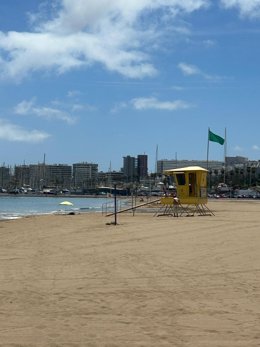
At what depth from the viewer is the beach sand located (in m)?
6.58

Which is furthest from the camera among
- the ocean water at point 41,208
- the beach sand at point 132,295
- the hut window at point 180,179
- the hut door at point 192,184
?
the ocean water at point 41,208

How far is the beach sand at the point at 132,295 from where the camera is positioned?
6582 mm

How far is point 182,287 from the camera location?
966cm

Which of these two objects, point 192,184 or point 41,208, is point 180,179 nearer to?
point 192,184

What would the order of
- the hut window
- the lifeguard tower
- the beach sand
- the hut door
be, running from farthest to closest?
the hut window
the hut door
the lifeguard tower
the beach sand

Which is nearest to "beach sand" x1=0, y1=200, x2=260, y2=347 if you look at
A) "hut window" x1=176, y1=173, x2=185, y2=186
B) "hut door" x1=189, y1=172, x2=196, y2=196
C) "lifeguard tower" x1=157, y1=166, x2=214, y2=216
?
"lifeguard tower" x1=157, y1=166, x2=214, y2=216

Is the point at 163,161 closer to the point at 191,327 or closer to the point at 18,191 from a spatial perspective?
the point at 18,191

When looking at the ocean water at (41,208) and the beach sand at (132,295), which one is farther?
the ocean water at (41,208)

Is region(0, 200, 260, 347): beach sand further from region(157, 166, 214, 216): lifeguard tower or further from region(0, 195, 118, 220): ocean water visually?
region(0, 195, 118, 220): ocean water

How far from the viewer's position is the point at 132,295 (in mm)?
8984

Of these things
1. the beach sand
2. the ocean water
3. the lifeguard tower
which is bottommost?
the ocean water

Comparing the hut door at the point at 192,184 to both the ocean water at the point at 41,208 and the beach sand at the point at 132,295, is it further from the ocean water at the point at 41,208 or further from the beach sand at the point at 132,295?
the beach sand at the point at 132,295

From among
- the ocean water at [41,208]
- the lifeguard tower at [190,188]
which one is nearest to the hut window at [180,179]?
the lifeguard tower at [190,188]

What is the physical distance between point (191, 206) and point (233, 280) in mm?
33547
